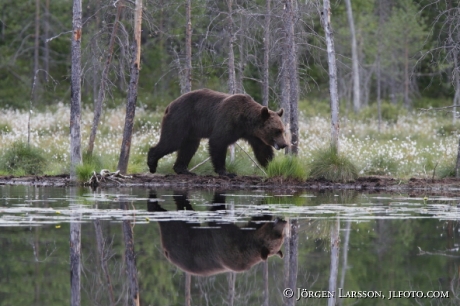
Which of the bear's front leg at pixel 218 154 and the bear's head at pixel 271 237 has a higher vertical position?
the bear's front leg at pixel 218 154

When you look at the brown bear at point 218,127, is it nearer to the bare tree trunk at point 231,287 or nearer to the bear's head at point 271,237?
the bear's head at point 271,237

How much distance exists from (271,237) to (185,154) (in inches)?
300

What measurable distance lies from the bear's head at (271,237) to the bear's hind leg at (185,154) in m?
6.11

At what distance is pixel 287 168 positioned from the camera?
631 inches

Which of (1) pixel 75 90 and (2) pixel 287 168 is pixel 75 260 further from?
(2) pixel 287 168

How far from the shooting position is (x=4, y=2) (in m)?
37.1

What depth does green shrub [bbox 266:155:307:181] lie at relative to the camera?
629 inches

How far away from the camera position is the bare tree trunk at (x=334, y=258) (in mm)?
7294

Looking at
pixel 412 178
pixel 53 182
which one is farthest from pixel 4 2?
pixel 412 178

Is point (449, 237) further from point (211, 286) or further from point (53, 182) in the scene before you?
point (53, 182)

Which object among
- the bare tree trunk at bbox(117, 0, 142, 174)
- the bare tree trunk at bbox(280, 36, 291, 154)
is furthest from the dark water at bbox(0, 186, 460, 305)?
the bare tree trunk at bbox(280, 36, 291, 154)

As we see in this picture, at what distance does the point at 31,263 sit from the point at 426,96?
39864mm

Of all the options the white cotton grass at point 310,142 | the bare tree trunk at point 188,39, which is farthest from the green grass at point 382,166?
the bare tree trunk at point 188,39

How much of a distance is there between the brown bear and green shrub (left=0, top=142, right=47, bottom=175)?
10.9ft
